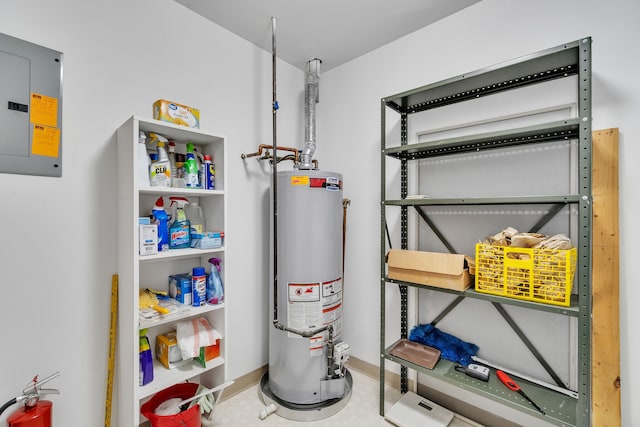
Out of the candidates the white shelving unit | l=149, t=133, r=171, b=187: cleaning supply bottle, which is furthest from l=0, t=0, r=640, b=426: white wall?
l=149, t=133, r=171, b=187: cleaning supply bottle

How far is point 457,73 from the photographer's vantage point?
1.82 metres

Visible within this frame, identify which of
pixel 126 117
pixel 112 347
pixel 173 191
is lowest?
pixel 112 347

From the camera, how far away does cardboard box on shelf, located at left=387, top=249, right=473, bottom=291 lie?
4.84ft

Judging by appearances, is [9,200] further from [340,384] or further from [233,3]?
[340,384]

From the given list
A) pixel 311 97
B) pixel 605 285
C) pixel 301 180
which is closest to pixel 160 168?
pixel 301 180

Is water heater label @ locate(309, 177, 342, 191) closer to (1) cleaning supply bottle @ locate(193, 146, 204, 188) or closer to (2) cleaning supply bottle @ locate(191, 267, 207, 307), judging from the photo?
(1) cleaning supply bottle @ locate(193, 146, 204, 188)

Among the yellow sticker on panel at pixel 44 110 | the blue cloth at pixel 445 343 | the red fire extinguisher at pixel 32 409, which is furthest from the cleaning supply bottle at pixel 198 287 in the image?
the blue cloth at pixel 445 343

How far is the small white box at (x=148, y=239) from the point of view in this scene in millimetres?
1338

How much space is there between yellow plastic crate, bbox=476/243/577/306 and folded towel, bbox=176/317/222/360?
1.41 m

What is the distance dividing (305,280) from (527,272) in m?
1.14

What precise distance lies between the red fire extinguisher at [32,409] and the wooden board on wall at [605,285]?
7.71ft

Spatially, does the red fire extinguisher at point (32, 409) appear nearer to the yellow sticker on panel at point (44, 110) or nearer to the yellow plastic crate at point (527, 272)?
the yellow sticker on panel at point (44, 110)

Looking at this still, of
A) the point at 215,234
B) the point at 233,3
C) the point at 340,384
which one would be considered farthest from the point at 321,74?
the point at 340,384

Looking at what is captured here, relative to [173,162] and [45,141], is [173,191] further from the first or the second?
[45,141]
